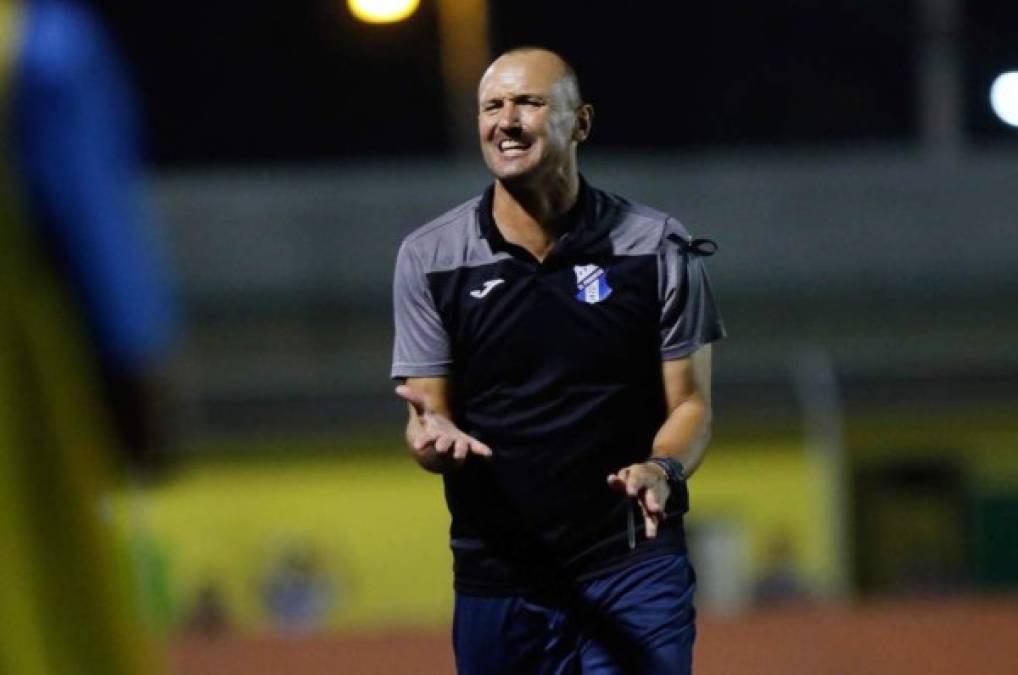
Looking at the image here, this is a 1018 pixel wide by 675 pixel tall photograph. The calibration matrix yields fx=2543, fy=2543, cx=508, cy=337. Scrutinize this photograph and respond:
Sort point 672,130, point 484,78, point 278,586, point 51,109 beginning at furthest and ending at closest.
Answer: point 672,130 → point 278,586 → point 484,78 → point 51,109

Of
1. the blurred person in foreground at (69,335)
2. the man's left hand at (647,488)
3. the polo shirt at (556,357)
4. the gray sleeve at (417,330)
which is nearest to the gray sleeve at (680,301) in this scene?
the polo shirt at (556,357)

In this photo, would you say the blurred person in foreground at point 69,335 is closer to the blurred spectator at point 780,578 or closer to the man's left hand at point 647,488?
the man's left hand at point 647,488

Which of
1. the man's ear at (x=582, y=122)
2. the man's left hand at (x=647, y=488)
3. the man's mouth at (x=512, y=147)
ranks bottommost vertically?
the man's left hand at (x=647, y=488)

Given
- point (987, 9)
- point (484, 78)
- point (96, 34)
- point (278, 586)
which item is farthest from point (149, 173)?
point (96, 34)

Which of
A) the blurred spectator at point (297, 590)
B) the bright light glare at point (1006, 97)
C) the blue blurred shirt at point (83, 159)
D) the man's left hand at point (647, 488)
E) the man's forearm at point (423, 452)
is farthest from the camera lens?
the blurred spectator at point (297, 590)

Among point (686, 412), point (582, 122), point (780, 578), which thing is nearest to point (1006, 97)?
point (780, 578)

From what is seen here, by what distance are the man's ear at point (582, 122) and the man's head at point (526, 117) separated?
0.06 metres

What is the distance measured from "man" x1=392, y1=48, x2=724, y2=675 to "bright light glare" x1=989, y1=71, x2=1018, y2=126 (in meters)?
12.7

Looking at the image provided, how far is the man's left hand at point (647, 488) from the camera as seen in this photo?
5.09 metres

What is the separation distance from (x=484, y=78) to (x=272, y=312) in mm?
19104

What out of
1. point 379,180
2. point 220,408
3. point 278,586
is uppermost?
point 379,180

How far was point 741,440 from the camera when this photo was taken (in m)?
23.7

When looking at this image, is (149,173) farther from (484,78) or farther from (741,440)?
(484,78)

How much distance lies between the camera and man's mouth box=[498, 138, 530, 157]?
5348 mm
